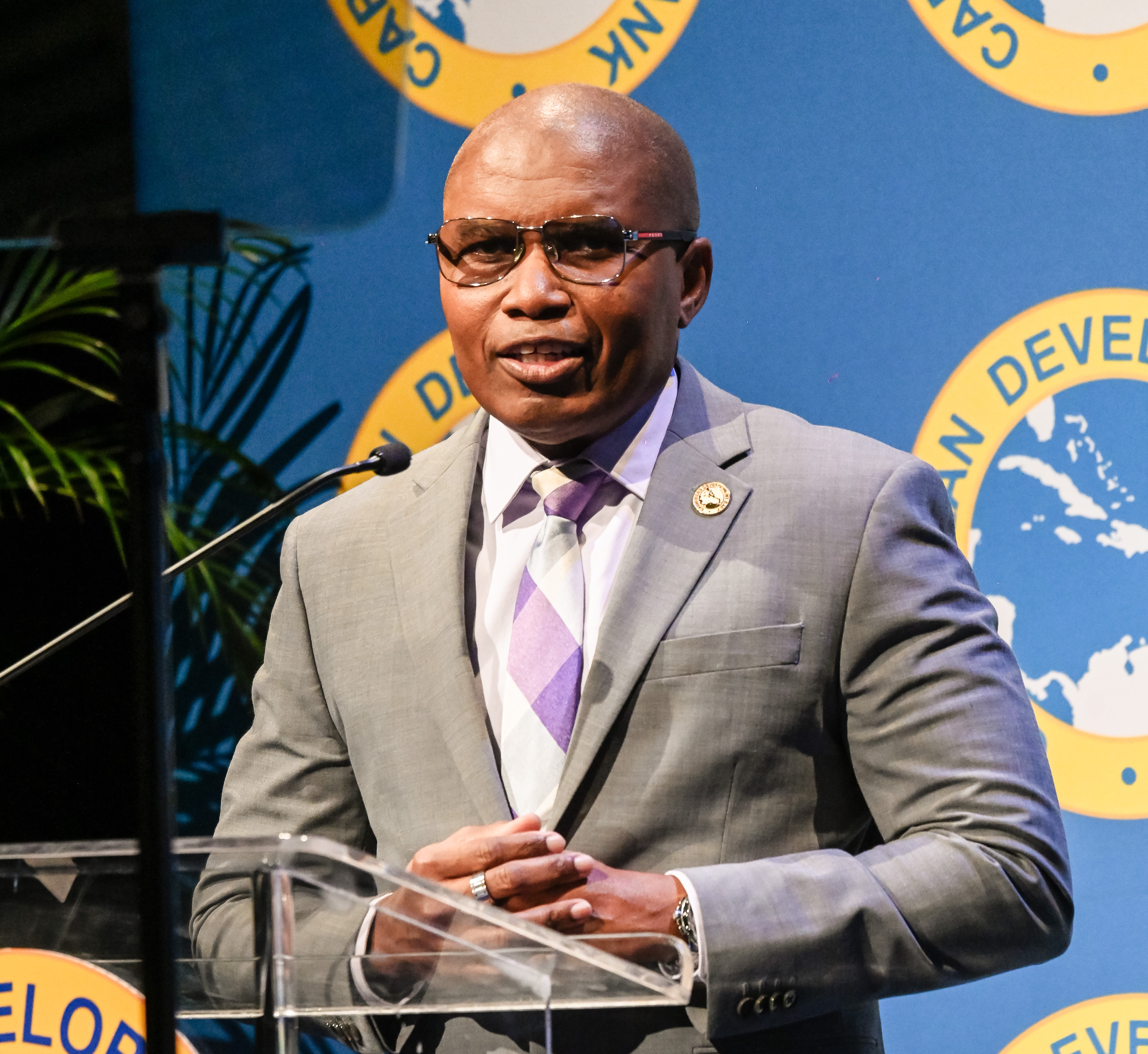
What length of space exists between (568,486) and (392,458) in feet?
1.15

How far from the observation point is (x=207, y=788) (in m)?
2.73

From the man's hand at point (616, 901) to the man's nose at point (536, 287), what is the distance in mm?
680

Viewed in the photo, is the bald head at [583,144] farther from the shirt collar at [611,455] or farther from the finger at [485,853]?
the finger at [485,853]

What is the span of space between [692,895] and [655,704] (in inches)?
10.7

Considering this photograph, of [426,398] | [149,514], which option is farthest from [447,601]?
[426,398]

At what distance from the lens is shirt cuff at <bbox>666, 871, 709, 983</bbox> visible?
4.74 ft

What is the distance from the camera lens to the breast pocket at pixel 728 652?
1.66m

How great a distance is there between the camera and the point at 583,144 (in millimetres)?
1769

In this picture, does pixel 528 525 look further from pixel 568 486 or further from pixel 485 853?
pixel 485 853

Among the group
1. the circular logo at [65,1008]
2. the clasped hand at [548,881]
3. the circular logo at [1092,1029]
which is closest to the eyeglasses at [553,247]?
the clasped hand at [548,881]

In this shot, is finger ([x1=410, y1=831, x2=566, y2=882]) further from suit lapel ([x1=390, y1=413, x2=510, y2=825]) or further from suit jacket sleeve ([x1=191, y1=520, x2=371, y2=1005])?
suit jacket sleeve ([x1=191, y1=520, x2=371, y2=1005])

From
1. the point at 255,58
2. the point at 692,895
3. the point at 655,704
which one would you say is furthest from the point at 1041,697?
the point at 255,58

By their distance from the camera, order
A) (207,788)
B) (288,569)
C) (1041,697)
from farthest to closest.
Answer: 1. (207,788)
2. (1041,697)
3. (288,569)

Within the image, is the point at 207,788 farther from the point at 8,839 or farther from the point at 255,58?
the point at 255,58
